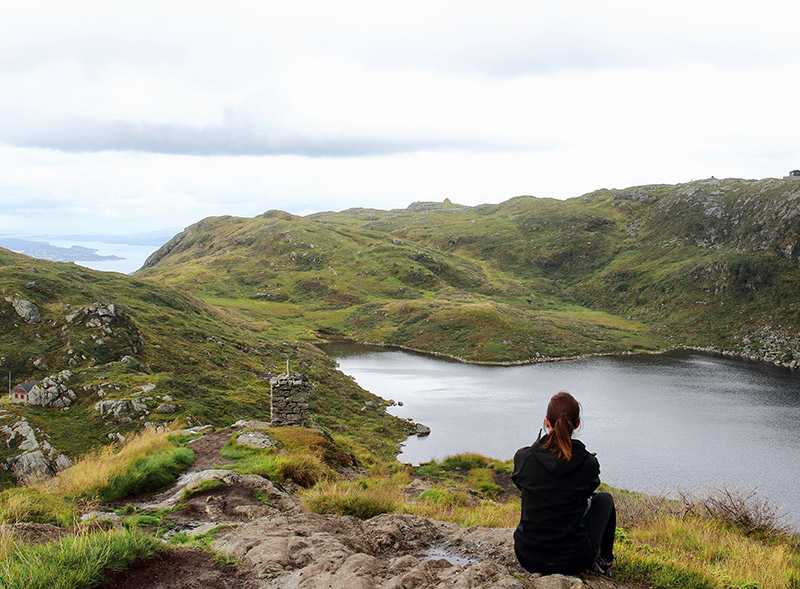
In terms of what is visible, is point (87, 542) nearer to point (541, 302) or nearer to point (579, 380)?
point (579, 380)

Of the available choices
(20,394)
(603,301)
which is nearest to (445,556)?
A: (20,394)

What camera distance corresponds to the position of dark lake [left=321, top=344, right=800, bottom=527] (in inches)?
2082

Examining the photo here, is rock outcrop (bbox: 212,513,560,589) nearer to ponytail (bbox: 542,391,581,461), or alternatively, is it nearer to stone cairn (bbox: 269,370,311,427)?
ponytail (bbox: 542,391,581,461)

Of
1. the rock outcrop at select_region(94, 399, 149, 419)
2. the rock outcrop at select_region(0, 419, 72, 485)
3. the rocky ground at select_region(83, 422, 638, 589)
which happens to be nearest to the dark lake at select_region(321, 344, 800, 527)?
the rocky ground at select_region(83, 422, 638, 589)

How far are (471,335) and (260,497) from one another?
121 meters

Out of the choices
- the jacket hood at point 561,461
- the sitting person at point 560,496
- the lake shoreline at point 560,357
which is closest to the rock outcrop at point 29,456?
the sitting person at point 560,496

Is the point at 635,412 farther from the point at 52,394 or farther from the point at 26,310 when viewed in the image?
the point at 26,310

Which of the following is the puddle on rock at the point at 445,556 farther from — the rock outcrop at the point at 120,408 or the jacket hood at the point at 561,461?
the rock outcrop at the point at 120,408

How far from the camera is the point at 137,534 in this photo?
8.46 m

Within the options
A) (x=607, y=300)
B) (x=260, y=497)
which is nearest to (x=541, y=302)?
(x=607, y=300)

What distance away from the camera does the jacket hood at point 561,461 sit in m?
7.97

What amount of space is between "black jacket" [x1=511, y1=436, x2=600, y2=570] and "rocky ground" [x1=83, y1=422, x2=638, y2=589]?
1.12 ft

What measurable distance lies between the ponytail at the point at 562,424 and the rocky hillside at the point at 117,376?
20.1 meters

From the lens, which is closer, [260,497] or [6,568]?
[6,568]
